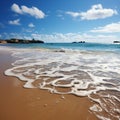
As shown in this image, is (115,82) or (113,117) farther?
(115,82)

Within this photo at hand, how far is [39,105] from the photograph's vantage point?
10.5 ft

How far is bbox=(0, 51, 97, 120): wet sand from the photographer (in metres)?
2.78

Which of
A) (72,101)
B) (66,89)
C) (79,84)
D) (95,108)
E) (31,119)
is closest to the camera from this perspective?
(31,119)

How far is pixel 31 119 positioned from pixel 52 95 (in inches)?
46.9

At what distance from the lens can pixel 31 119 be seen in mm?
2666

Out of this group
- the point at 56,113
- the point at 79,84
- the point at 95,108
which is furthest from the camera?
the point at 79,84

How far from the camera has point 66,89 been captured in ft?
13.9

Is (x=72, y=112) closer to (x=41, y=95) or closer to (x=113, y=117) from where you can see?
(x=113, y=117)

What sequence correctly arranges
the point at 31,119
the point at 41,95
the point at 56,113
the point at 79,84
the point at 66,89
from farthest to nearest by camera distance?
the point at 79,84 → the point at 66,89 → the point at 41,95 → the point at 56,113 → the point at 31,119

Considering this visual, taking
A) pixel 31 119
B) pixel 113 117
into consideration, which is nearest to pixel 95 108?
pixel 113 117

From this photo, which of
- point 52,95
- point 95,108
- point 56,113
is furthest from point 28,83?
point 95,108

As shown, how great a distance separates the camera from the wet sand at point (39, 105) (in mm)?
2783

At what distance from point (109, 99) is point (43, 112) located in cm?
184

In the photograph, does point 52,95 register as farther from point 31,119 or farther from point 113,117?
point 113,117
